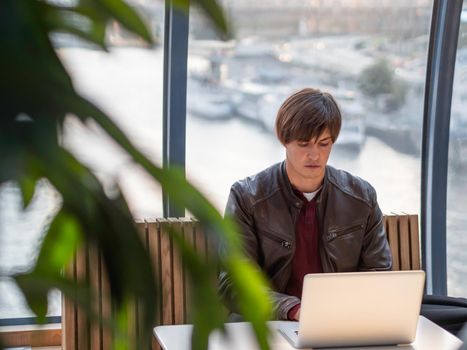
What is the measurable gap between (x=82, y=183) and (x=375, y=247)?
3.77m

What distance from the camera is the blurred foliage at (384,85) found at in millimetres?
5406

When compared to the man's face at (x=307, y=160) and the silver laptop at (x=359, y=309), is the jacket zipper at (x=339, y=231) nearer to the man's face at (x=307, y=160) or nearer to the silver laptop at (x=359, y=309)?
the man's face at (x=307, y=160)

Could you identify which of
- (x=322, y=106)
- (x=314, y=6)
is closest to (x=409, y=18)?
(x=314, y=6)

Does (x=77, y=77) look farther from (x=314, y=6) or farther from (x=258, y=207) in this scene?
(x=314, y=6)

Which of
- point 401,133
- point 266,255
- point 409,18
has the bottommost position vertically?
point 266,255

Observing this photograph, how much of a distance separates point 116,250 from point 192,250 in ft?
Answer: 0.10

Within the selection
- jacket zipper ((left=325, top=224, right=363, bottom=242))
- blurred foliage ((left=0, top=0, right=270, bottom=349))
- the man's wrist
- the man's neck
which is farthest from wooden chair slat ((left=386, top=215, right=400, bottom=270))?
blurred foliage ((left=0, top=0, right=270, bottom=349))

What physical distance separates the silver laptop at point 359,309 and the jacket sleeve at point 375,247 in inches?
41.0

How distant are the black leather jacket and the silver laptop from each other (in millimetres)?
883

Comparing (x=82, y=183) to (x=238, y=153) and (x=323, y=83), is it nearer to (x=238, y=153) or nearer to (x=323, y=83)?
(x=238, y=153)

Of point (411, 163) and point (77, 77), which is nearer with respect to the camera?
point (77, 77)

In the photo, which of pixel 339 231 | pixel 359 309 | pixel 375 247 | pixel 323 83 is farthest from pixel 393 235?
pixel 359 309

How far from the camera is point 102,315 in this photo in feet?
1.24

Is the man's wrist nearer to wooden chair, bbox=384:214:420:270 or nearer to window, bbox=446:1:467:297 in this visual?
wooden chair, bbox=384:214:420:270
